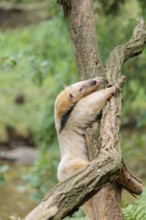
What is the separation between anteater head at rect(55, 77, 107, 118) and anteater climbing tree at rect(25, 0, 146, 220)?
0.26ft

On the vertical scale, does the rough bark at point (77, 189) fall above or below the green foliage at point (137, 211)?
above

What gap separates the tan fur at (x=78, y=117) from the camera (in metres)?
3.38

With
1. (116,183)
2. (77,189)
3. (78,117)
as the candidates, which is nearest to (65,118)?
(78,117)

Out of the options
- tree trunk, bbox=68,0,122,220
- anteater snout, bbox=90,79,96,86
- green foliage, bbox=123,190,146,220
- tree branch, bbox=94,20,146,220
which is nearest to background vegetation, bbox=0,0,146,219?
tree trunk, bbox=68,0,122,220

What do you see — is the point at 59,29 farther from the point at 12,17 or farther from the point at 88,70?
the point at 12,17

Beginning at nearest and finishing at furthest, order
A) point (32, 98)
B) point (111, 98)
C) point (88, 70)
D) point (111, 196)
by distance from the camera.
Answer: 1. point (111, 196)
2. point (111, 98)
3. point (88, 70)
4. point (32, 98)

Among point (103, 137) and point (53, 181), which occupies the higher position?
point (103, 137)

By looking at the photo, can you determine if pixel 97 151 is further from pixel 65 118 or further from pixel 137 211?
pixel 137 211

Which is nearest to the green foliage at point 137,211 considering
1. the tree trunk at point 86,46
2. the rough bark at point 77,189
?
the tree trunk at point 86,46

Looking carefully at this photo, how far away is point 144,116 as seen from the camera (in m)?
7.36

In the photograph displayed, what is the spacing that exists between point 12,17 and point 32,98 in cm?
477

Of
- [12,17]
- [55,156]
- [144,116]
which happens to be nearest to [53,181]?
[55,156]

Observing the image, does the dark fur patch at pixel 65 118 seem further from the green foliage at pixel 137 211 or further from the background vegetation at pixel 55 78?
the background vegetation at pixel 55 78

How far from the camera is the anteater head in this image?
3541 millimetres
